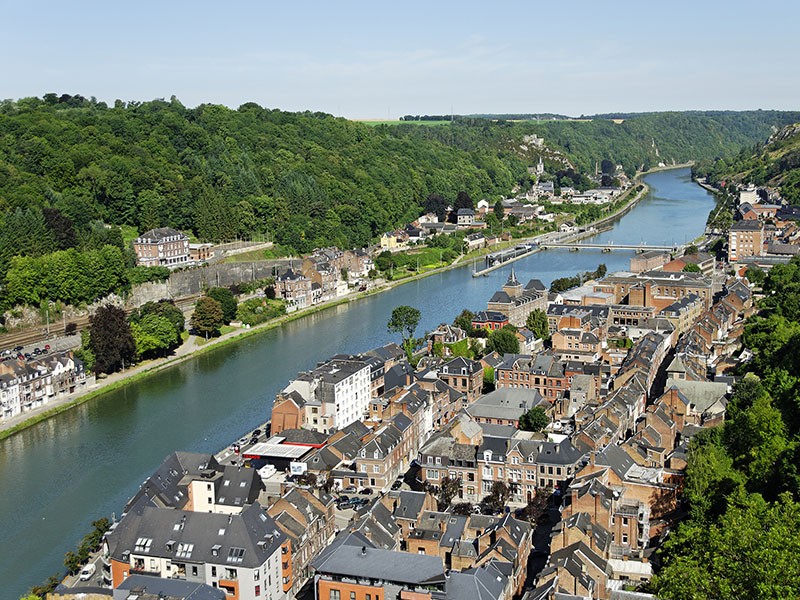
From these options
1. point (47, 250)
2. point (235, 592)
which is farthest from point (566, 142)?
point (235, 592)

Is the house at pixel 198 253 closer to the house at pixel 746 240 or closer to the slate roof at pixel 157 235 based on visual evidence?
the slate roof at pixel 157 235

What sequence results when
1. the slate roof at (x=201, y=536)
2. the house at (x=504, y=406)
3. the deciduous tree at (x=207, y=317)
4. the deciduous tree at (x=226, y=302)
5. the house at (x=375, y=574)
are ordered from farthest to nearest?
the deciduous tree at (x=226, y=302) → the deciduous tree at (x=207, y=317) → the house at (x=504, y=406) → the slate roof at (x=201, y=536) → the house at (x=375, y=574)

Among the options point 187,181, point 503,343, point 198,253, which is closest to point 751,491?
point 503,343

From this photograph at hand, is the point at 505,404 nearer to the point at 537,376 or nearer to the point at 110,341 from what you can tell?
the point at 537,376

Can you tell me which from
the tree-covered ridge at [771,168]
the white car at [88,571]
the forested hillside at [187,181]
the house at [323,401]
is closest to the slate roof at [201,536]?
the white car at [88,571]

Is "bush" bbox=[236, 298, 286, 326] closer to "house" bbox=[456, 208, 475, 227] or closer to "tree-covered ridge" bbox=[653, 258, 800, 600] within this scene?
"tree-covered ridge" bbox=[653, 258, 800, 600]

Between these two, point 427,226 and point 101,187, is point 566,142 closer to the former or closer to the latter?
point 427,226

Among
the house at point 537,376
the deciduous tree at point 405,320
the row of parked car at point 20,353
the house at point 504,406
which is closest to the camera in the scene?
the house at point 504,406
